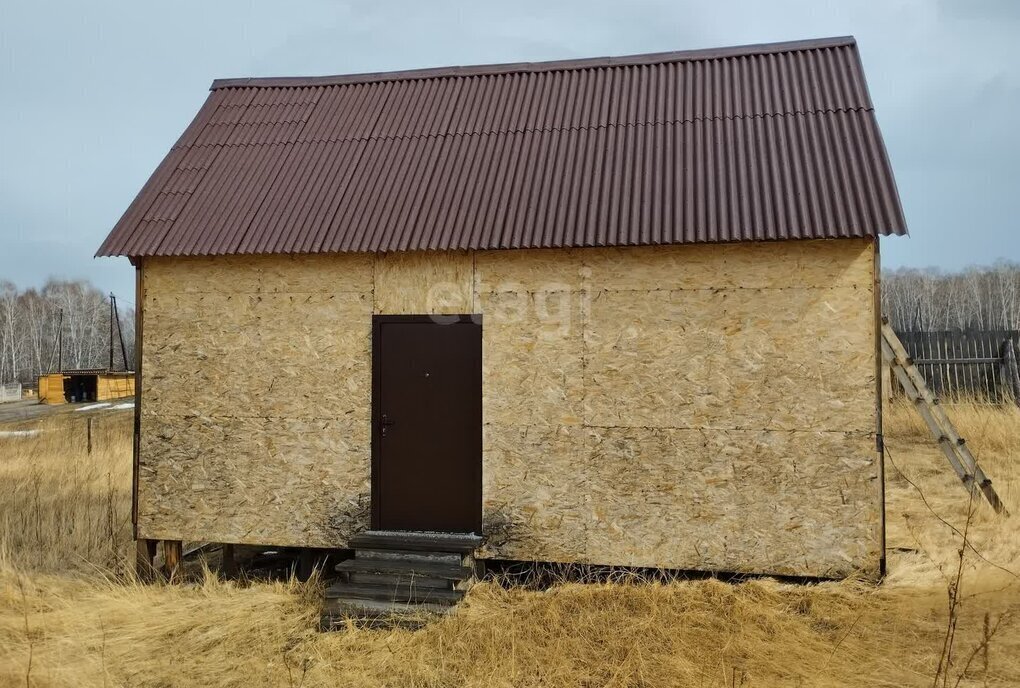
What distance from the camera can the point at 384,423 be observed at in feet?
23.5

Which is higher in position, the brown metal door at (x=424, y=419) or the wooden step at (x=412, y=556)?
the brown metal door at (x=424, y=419)

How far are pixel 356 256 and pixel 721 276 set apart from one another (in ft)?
11.9

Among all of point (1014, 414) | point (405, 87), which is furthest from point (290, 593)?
point (1014, 414)

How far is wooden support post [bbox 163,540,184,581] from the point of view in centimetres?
774

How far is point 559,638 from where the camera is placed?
219 inches

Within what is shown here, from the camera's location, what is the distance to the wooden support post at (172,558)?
7.74 meters

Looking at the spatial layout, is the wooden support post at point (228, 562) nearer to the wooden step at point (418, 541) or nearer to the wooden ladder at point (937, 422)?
the wooden step at point (418, 541)

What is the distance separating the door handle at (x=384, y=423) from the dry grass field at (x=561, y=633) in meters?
1.70

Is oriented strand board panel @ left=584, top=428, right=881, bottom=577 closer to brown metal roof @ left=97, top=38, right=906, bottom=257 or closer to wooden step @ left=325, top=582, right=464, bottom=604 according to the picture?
wooden step @ left=325, top=582, right=464, bottom=604

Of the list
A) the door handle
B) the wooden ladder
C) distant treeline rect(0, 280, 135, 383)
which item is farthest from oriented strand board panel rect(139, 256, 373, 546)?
distant treeline rect(0, 280, 135, 383)

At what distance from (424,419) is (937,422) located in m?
6.29

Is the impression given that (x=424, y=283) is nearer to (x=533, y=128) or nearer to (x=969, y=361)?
(x=533, y=128)

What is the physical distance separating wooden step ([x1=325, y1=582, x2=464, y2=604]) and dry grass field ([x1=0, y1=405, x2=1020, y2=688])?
0.20 m

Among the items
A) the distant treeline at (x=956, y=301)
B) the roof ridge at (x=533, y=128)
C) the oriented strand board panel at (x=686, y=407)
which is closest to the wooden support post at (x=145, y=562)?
the oriented strand board panel at (x=686, y=407)
